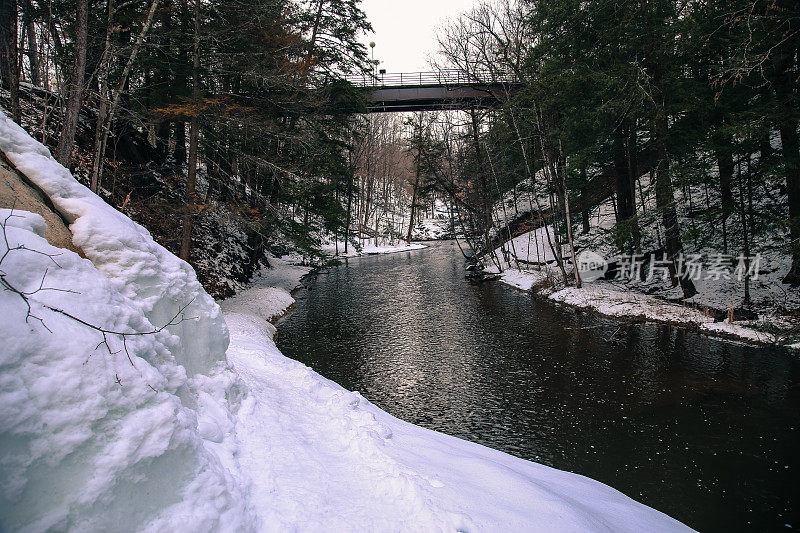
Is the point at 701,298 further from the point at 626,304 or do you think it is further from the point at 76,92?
the point at 76,92

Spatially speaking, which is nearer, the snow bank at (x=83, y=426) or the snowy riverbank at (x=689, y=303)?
the snow bank at (x=83, y=426)

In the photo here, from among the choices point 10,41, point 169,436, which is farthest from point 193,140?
point 169,436

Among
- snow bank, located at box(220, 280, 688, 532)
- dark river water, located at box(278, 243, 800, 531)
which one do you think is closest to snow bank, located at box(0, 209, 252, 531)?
snow bank, located at box(220, 280, 688, 532)

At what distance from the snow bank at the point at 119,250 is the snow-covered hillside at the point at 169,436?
16 millimetres

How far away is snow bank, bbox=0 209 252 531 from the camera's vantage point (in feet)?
6.64

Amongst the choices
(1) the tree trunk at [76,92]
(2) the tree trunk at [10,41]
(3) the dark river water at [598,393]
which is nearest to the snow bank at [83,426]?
(3) the dark river water at [598,393]

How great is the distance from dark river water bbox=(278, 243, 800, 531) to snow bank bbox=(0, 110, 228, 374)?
4875mm

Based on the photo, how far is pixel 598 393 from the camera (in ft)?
28.6

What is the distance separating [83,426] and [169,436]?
0.51m

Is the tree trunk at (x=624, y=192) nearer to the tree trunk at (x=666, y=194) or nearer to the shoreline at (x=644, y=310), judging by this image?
the tree trunk at (x=666, y=194)

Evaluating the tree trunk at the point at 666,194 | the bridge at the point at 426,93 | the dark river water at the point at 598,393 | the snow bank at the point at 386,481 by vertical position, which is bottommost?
the dark river water at the point at 598,393

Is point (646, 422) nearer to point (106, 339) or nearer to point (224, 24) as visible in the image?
point (106, 339)

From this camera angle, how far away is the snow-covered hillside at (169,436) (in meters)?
2.13

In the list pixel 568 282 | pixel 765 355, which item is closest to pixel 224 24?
pixel 568 282
